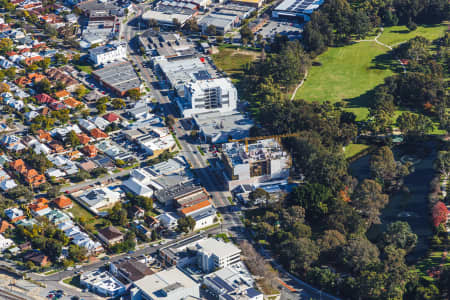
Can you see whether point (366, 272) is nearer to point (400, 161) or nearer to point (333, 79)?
point (400, 161)

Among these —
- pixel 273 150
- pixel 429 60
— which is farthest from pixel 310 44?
pixel 273 150

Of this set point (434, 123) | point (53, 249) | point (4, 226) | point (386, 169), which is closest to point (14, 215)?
point (4, 226)

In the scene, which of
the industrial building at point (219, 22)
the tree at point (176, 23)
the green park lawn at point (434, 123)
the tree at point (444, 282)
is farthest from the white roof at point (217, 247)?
the tree at point (176, 23)

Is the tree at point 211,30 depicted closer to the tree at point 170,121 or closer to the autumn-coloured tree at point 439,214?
the tree at point 170,121

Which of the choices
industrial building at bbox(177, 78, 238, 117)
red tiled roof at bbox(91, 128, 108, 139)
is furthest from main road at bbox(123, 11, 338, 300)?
red tiled roof at bbox(91, 128, 108, 139)

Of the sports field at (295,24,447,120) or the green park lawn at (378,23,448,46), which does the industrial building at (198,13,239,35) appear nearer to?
the sports field at (295,24,447,120)
